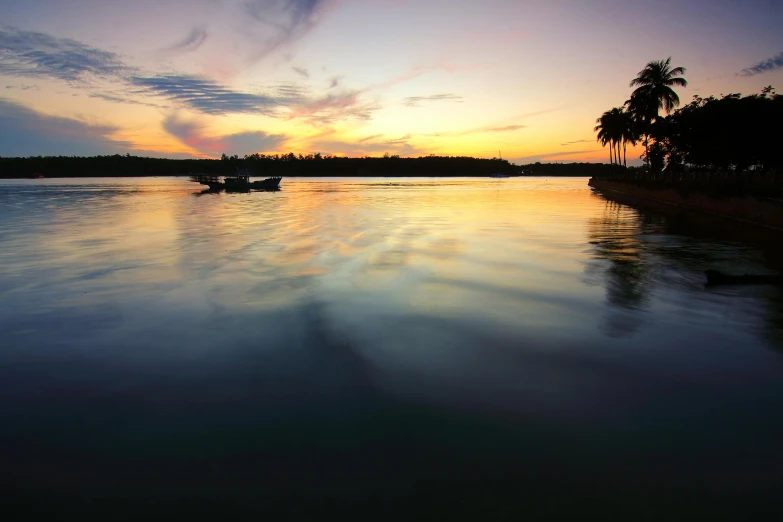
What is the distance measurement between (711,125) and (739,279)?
104 ft

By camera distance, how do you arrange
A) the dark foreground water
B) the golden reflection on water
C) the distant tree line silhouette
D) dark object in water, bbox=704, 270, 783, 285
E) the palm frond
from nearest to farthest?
the dark foreground water, the golden reflection on water, dark object in water, bbox=704, 270, 783, 285, the distant tree line silhouette, the palm frond

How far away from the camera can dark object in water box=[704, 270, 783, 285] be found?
10883mm

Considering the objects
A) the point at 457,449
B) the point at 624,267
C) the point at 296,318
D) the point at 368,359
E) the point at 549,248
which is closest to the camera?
the point at 457,449

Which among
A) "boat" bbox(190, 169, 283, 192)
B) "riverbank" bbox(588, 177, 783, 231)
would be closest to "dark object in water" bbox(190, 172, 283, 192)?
"boat" bbox(190, 169, 283, 192)

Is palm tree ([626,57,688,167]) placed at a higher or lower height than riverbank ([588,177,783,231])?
higher

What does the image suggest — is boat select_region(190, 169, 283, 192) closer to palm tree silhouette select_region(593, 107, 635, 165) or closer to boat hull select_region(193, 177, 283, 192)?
boat hull select_region(193, 177, 283, 192)

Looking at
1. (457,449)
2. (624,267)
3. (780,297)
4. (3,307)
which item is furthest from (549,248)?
(3,307)

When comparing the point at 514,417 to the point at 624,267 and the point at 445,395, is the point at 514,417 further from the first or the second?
the point at 624,267

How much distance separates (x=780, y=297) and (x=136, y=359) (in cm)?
1167

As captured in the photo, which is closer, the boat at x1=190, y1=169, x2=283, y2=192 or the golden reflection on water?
the golden reflection on water

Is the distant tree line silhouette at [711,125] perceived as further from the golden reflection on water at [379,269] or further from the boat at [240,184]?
the boat at [240,184]

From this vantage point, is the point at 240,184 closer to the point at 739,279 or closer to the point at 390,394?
the point at 739,279

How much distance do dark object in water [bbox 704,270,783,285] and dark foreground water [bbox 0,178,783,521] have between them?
15.8 inches

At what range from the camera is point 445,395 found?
557 cm
